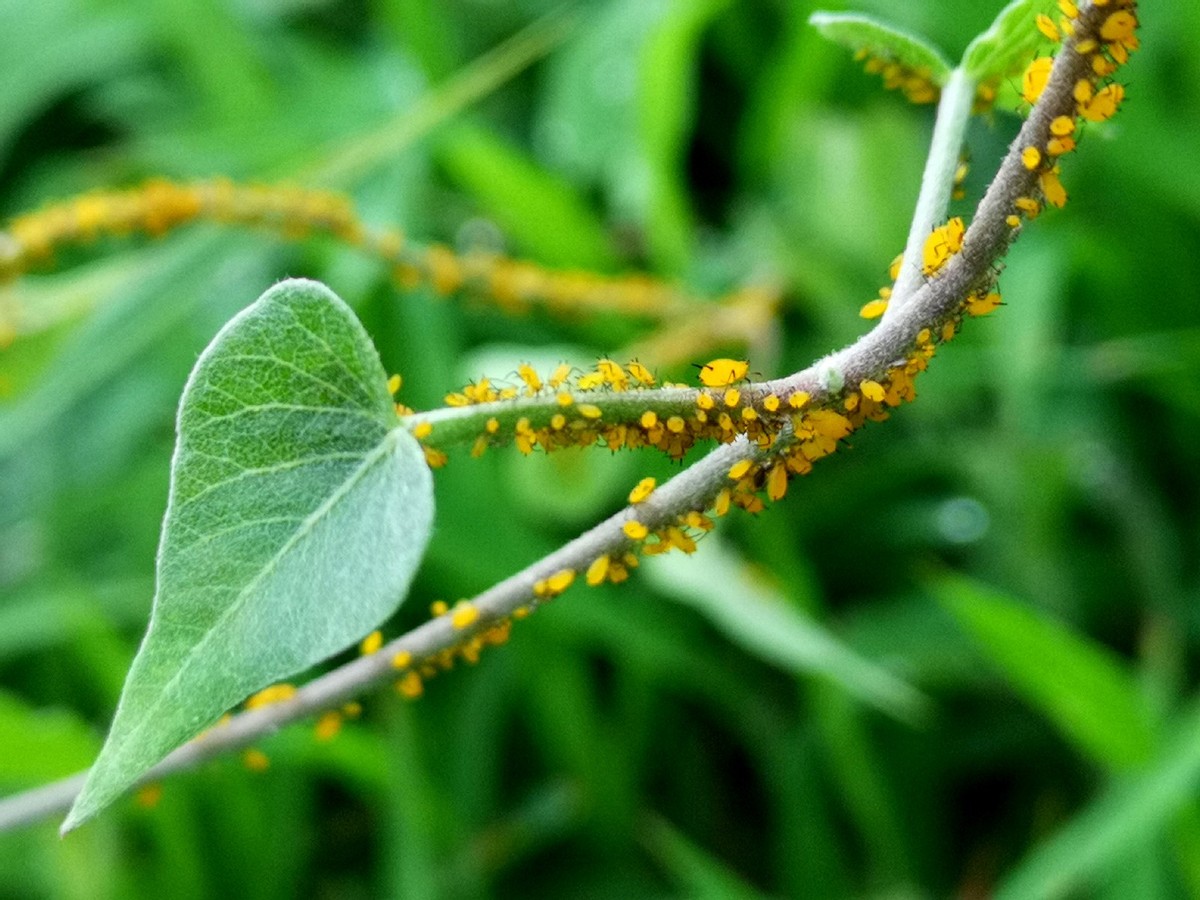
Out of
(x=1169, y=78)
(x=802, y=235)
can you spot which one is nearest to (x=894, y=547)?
(x=802, y=235)

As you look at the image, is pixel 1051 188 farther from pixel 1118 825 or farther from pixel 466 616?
pixel 1118 825

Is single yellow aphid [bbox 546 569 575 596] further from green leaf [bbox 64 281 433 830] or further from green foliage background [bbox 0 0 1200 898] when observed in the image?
green foliage background [bbox 0 0 1200 898]

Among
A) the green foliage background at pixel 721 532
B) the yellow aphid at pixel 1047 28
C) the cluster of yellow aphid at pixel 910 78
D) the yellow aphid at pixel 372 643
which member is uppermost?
the yellow aphid at pixel 1047 28

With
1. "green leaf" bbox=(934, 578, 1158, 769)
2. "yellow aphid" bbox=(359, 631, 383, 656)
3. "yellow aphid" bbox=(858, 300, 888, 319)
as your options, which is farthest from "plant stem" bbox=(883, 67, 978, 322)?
"green leaf" bbox=(934, 578, 1158, 769)

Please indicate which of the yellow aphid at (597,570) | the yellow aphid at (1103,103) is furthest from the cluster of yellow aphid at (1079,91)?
the yellow aphid at (597,570)

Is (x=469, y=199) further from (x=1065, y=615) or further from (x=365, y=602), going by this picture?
(x=365, y=602)

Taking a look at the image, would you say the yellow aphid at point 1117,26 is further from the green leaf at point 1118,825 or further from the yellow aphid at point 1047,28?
the green leaf at point 1118,825
